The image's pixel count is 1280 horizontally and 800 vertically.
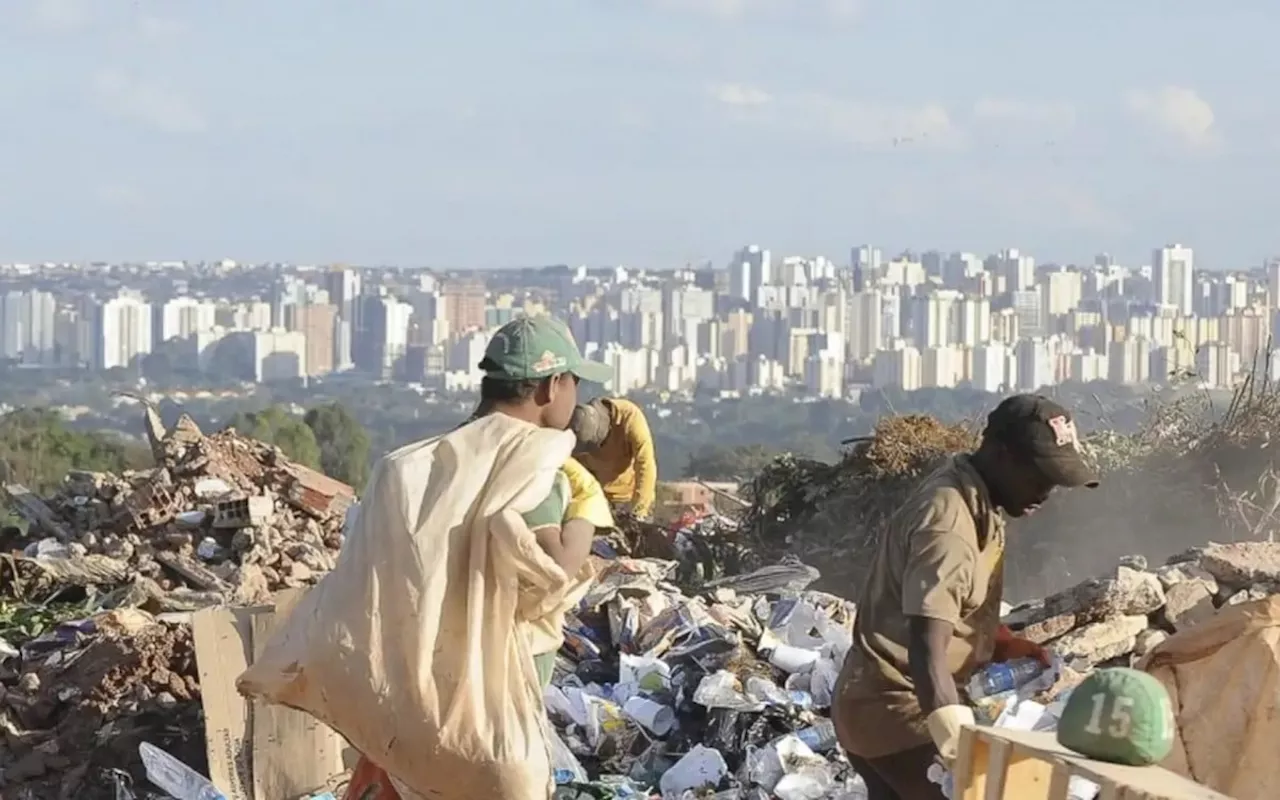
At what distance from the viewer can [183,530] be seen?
1097cm

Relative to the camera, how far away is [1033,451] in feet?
12.9

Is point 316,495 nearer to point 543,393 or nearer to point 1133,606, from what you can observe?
point 1133,606

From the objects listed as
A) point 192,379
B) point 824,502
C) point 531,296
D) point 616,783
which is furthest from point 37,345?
point 616,783

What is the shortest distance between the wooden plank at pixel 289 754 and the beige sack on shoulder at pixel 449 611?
2829 millimetres

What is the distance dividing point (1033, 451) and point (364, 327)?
69.3 m

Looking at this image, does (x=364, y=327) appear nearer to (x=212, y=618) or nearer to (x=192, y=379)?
(x=192, y=379)

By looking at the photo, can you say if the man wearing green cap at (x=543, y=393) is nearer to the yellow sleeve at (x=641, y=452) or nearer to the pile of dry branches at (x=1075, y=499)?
the yellow sleeve at (x=641, y=452)

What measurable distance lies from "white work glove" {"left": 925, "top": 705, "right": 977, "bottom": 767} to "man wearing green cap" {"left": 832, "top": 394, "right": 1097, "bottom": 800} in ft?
0.04

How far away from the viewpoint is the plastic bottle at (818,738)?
6.78 m

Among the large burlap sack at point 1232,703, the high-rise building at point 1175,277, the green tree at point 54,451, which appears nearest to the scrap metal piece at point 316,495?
the large burlap sack at point 1232,703

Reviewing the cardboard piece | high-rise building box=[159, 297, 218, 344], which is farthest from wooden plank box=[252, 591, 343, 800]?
high-rise building box=[159, 297, 218, 344]

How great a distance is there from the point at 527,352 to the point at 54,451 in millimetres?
26944

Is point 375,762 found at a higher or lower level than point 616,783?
higher

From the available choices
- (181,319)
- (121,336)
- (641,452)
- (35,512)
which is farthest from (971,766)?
(181,319)
